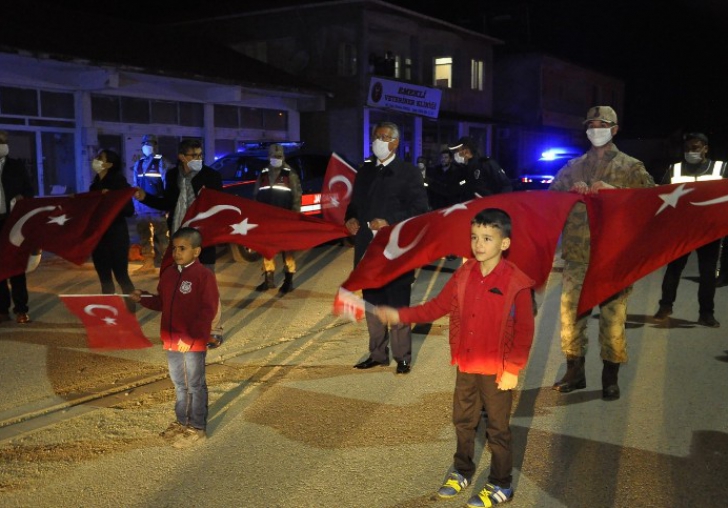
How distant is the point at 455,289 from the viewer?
13.7ft

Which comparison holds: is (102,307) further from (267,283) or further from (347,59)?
(347,59)

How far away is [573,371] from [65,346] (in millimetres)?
4877

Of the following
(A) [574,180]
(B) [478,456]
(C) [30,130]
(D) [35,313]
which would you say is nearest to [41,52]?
(C) [30,130]

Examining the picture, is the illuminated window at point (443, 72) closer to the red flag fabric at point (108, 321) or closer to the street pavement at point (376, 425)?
the street pavement at point (376, 425)

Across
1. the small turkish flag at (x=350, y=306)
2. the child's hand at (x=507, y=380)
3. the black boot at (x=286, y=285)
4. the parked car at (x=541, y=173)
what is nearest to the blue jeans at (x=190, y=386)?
the small turkish flag at (x=350, y=306)

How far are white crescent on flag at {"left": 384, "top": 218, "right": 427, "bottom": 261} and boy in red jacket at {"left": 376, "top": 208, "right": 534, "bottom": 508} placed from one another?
138cm

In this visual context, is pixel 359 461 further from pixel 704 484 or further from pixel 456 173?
pixel 456 173

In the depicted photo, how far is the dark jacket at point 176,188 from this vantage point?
7.77m

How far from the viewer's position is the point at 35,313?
919cm

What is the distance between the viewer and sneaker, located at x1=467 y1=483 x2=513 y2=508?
4.09m

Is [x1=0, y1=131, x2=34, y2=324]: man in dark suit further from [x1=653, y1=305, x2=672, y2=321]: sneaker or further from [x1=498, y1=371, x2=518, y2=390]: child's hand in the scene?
[x1=653, y1=305, x2=672, y2=321]: sneaker

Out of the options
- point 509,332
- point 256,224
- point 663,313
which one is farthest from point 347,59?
point 509,332

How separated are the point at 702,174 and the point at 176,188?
5.77m

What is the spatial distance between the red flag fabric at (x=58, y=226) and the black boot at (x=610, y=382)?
486cm
